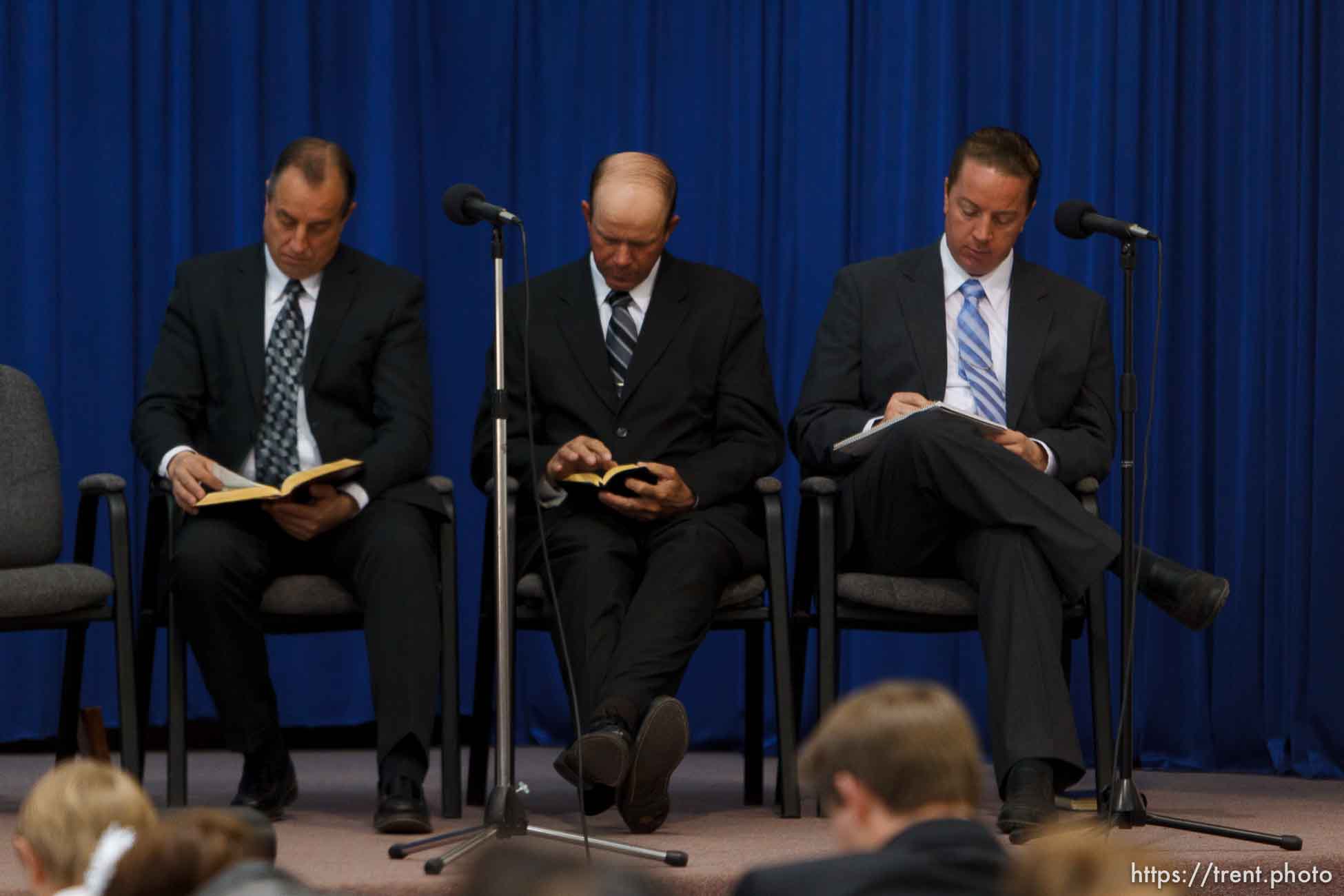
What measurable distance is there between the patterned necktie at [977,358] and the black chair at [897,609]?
38 centimetres

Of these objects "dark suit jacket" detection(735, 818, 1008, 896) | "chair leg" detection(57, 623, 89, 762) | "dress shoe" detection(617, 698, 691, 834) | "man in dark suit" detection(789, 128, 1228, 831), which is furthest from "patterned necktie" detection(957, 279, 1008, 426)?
"dark suit jacket" detection(735, 818, 1008, 896)

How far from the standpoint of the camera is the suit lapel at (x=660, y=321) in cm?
409

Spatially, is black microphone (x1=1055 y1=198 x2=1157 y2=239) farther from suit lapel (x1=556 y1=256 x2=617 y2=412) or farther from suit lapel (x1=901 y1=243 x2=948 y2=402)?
suit lapel (x1=556 y1=256 x2=617 y2=412)

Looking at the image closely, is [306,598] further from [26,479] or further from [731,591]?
[731,591]

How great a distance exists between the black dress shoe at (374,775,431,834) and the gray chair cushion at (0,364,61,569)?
0.96 metres

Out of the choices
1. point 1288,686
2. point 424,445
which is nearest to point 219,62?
point 424,445

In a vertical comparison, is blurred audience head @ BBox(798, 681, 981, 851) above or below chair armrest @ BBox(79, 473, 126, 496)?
below

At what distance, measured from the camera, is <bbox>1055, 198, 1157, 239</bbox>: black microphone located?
3.42 m

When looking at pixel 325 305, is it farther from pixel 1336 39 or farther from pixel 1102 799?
pixel 1336 39

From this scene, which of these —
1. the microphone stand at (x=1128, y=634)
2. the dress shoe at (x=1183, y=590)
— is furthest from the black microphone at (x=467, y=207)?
the dress shoe at (x=1183, y=590)

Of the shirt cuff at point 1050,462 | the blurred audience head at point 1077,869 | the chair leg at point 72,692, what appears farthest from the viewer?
the chair leg at point 72,692

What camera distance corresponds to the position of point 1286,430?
4883 mm

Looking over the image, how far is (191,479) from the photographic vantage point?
12.1ft

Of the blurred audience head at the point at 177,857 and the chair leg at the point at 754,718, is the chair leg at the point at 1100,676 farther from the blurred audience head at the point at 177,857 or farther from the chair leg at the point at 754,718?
the blurred audience head at the point at 177,857
